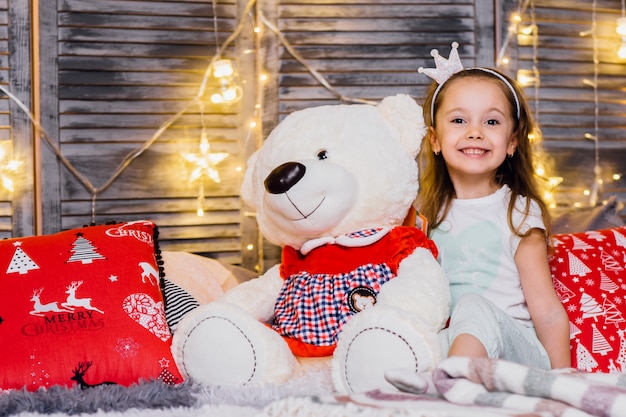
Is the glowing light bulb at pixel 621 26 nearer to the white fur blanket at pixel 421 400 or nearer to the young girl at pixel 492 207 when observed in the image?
the young girl at pixel 492 207

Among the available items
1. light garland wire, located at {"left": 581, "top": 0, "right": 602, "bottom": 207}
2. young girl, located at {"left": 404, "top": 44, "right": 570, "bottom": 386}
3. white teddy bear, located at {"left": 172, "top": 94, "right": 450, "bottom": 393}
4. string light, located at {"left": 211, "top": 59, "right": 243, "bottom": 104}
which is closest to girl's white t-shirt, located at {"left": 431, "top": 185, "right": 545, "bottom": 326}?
young girl, located at {"left": 404, "top": 44, "right": 570, "bottom": 386}

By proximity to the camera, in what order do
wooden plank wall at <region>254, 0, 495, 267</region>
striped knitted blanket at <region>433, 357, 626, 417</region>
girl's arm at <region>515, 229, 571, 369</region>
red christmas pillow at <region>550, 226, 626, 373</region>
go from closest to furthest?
striped knitted blanket at <region>433, 357, 626, 417</region>
girl's arm at <region>515, 229, 571, 369</region>
red christmas pillow at <region>550, 226, 626, 373</region>
wooden plank wall at <region>254, 0, 495, 267</region>

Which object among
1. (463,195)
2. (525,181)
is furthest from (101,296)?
(525,181)

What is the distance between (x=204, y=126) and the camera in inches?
90.7

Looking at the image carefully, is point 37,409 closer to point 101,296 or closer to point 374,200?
point 101,296

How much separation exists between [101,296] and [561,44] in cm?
201

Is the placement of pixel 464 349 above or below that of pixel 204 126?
below

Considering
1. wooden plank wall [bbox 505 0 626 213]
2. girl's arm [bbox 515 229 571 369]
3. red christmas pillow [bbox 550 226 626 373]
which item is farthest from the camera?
wooden plank wall [bbox 505 0 626 213]

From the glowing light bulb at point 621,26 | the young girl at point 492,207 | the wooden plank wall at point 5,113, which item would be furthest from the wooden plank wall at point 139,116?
the glowing light bulb at point 621,26

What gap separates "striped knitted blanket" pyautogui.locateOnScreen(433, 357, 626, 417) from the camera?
74cm

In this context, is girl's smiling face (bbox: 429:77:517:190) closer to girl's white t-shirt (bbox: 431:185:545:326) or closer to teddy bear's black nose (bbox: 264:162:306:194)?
girl's white t-shirt (bbox: 431:185:545:326)

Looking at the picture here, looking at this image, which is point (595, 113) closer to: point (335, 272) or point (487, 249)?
point (487, 249)

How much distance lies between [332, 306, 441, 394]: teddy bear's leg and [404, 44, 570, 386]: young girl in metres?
0.30

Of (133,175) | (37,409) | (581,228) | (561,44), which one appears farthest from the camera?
(561,44)
